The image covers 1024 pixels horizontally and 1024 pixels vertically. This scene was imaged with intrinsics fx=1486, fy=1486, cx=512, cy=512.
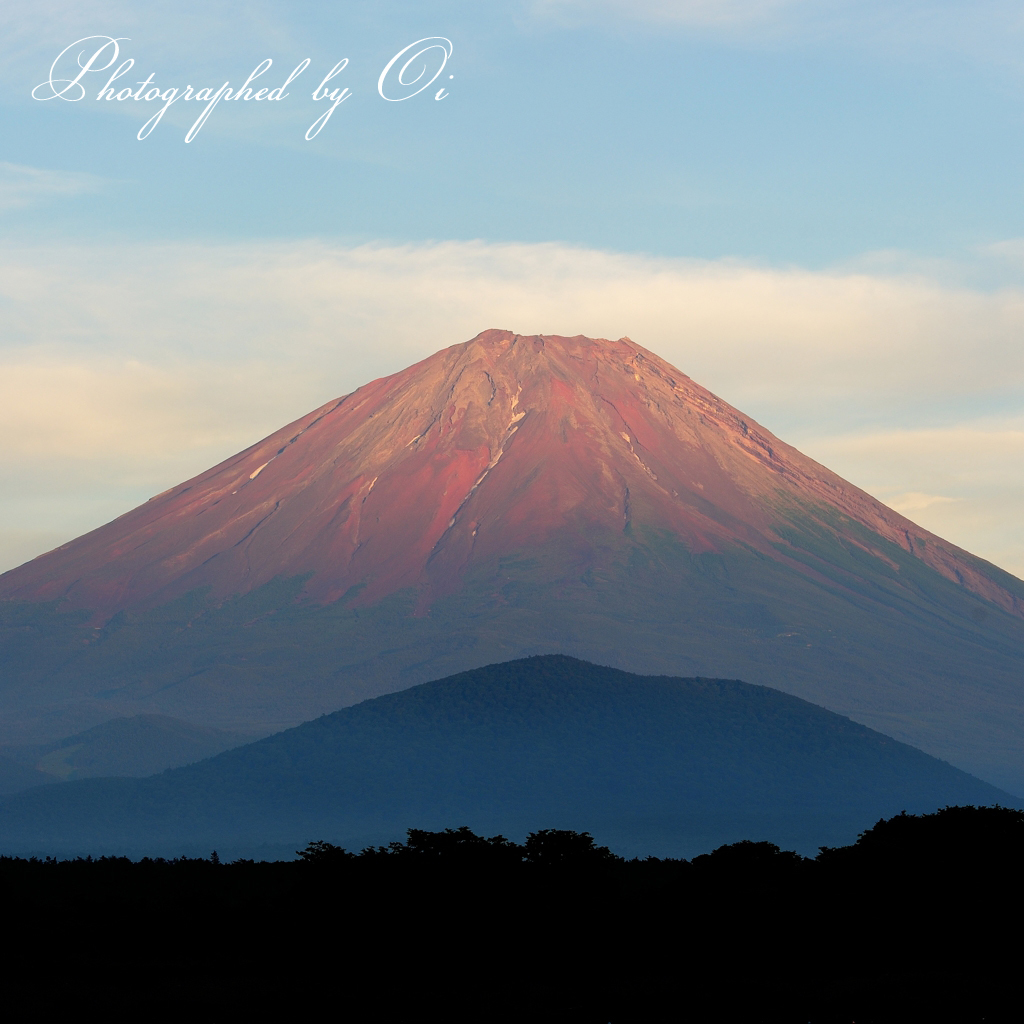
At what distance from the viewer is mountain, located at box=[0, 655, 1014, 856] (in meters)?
153

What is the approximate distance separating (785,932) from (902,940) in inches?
106

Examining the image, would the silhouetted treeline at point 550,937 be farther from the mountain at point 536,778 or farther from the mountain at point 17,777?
the mountain at point 17,777

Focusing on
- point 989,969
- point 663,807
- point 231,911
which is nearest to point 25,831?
point 663,807

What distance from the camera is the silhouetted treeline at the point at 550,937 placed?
30641 millimetres

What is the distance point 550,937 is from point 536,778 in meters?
127

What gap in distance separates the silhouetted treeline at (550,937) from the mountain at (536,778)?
108 m

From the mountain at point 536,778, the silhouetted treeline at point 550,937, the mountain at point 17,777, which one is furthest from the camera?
the mountain at point 17,777

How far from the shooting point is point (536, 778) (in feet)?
529

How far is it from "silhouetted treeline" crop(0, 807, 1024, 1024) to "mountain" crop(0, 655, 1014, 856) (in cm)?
10786

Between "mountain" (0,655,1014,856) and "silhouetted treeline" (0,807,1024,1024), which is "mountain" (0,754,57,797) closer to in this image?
"mountain" (0,655,1014,856)

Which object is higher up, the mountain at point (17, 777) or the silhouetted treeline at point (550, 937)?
the mountain at point (17, 777)

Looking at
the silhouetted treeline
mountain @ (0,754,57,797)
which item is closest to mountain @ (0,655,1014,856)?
mountain @ (0,754,57,797)

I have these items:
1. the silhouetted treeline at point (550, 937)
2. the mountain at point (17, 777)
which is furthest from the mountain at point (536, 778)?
the silhouetted treeline at point (550, 937)

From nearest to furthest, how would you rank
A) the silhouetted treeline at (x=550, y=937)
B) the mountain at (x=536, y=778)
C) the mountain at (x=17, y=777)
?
the silhouetted treeline at (x=550, y=937)
the mountain at (x=536, y=778)
the mountain at (x=17, y=777)
